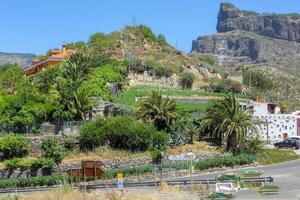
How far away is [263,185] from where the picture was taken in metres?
38.3

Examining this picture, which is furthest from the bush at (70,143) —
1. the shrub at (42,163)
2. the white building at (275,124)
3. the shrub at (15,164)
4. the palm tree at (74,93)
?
the white building at (275,124)

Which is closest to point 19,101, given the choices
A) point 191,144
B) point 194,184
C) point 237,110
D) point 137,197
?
point 191,144

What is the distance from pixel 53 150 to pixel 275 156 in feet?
72.8

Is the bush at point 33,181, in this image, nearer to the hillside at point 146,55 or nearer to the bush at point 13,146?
the bush at point 13,146

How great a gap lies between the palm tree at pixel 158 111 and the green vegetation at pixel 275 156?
9.28 metres

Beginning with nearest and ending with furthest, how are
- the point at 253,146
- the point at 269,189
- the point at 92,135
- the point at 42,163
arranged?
the point at 269,189
the point at 42,163
the point at 92,135
the point at 253,146

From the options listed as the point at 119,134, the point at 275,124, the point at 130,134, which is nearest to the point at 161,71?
the point at 275,124

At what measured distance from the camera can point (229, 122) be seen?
54.0 meters

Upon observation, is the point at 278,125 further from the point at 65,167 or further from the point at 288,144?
the point at 65,167

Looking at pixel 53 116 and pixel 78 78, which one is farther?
pixel 78 78

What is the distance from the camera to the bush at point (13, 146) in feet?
159

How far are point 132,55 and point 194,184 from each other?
60237 millimetres

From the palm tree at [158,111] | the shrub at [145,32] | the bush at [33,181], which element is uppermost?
the shrub at [145,32]

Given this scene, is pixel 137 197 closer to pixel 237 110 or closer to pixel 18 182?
pixel 18 182
